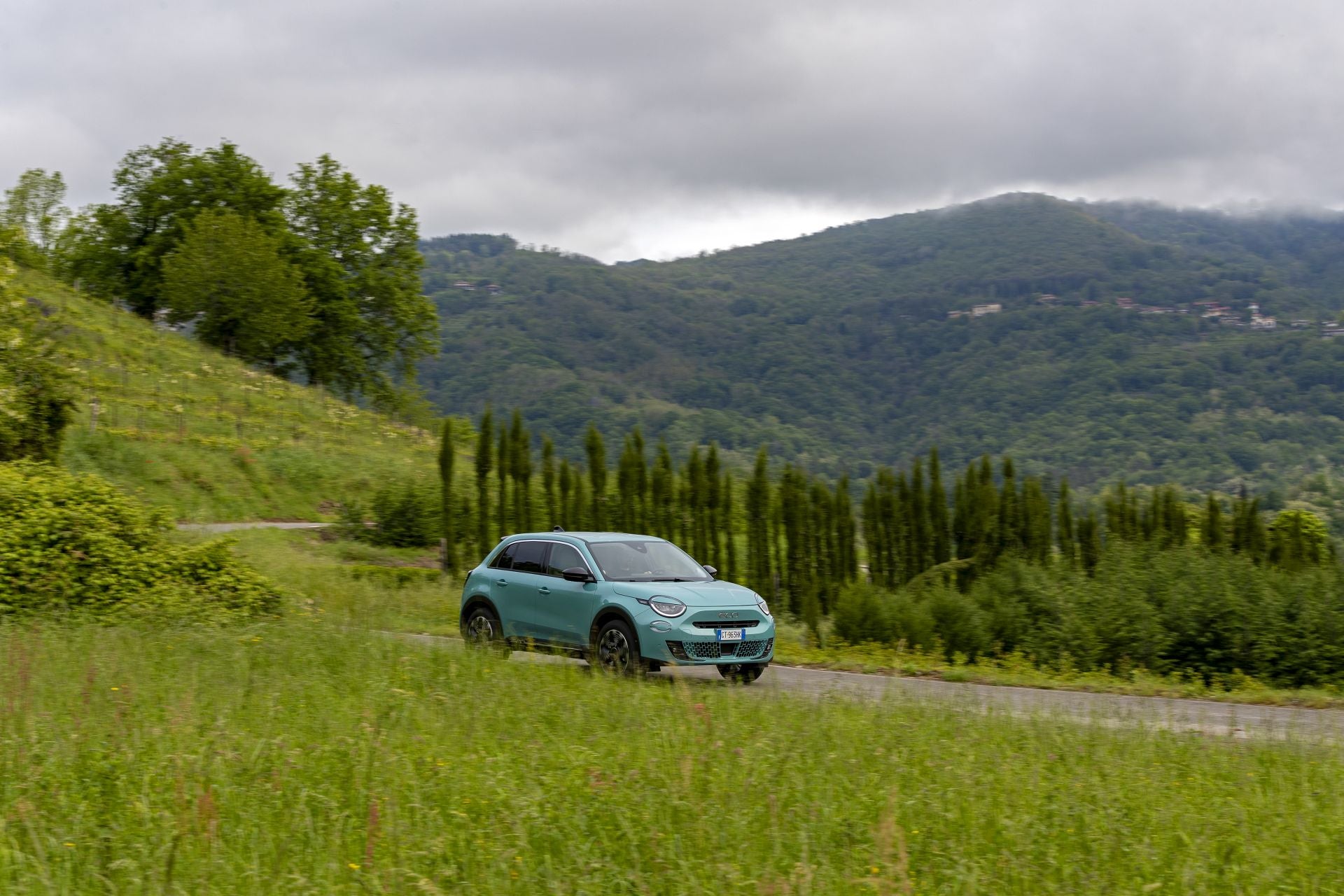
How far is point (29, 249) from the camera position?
76125 millimetres

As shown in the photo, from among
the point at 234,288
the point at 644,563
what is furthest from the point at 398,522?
the point at 234,288

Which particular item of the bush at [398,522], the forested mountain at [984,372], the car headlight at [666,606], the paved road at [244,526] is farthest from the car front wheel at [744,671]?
the forested mountain at [984,372]

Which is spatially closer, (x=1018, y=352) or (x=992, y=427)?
(x=992, y=427)

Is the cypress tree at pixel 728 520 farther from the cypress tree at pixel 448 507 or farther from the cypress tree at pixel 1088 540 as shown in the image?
the cypress tree at pixel 1088 540

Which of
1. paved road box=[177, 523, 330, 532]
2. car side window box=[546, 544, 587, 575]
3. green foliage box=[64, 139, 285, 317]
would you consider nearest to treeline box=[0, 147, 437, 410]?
green foliage box=[64, 139, 285, 317]

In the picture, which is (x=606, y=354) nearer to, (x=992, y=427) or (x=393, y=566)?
(x=992, y=427)

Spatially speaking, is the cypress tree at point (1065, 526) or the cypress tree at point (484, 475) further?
the cypress tree at point (484, 475)

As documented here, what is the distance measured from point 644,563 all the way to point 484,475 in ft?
60.3

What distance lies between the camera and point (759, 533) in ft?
103

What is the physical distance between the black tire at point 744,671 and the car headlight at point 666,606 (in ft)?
3.38

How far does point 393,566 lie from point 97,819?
2657 cm

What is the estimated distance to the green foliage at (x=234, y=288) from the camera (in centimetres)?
6319

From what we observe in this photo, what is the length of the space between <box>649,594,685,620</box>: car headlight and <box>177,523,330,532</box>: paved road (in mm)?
21566

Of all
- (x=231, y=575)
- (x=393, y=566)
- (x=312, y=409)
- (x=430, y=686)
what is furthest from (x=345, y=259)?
(x=430, y=686)
